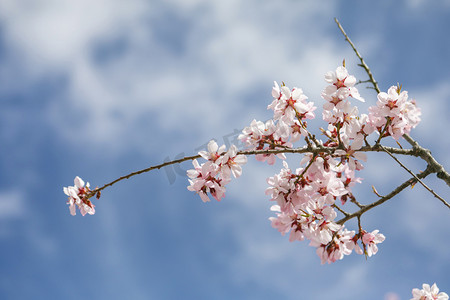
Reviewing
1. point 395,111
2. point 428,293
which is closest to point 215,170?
point 395,111

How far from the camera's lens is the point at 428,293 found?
4348mm

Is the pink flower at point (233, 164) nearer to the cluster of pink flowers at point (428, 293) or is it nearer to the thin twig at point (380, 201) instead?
the thin twig at point (380, 201)

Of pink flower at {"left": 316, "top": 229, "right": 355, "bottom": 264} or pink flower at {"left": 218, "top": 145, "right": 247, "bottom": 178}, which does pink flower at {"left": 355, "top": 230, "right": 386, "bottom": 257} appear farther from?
pink flower at {"left": 218, "top": 145, "right": 247, "bottom": 178}

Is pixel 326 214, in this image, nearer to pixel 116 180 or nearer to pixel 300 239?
pixel 300 239

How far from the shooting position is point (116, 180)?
3516 millimetres

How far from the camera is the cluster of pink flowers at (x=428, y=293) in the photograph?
14.2 feet

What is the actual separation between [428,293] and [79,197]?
386 centimetres

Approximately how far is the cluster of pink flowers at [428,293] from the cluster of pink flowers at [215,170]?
2.63 meters

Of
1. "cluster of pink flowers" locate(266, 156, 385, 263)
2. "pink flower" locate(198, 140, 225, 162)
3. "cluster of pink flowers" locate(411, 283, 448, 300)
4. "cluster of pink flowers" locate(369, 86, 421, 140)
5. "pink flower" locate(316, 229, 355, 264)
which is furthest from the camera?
"cluster of pink flowers" locate(411, 283, 448, 300)

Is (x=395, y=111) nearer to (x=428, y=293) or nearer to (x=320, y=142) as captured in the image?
(x=320, y=142)

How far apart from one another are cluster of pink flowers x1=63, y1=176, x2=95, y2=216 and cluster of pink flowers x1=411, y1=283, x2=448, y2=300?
3.64 m

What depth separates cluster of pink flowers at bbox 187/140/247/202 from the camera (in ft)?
10.7

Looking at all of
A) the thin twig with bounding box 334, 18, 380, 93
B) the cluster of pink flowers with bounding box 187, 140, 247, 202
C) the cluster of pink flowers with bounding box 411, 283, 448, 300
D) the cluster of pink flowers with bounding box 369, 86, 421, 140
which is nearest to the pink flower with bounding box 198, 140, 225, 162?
the cluster of pink flowers with bounding box 187, 140, 247, 202

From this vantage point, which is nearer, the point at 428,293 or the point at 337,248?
the point at 337,248
